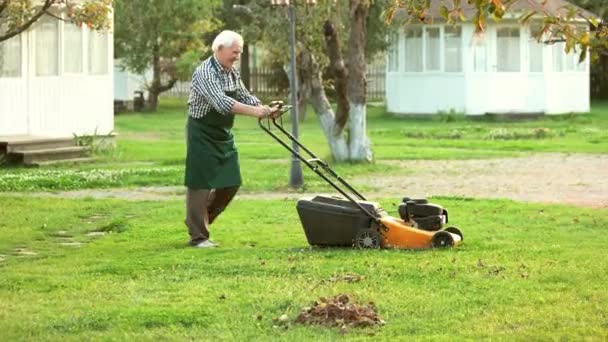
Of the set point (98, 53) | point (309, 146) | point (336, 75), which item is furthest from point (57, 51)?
point (336, 75)

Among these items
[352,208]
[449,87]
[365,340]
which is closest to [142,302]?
[365,340]

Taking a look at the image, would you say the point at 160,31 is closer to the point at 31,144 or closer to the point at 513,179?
the point at 31,144

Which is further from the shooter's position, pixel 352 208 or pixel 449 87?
pixel 449 87

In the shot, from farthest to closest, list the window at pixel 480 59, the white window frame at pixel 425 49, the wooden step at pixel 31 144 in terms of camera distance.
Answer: the white window frame at pixel 425 49
the window at pixel 480 59
the wooden step at pixel 31 144

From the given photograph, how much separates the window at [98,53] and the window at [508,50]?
14814 mm

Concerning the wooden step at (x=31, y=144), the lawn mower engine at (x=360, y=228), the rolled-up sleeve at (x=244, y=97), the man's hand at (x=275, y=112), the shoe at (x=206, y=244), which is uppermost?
the rolled-up sleeve at (x=244, y=97)

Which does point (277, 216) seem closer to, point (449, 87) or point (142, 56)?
point (449, 87)

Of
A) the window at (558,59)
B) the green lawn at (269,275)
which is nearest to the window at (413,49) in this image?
the window at (558,59)

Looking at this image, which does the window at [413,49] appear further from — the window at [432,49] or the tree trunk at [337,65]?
the tree trunk at [337,65]

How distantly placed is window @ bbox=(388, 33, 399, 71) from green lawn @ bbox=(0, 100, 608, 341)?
24.0 meters

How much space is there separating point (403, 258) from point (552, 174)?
10737mm

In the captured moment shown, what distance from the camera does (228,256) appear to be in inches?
447

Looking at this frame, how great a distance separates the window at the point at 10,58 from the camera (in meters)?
25.4

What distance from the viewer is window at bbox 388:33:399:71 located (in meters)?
41.0
